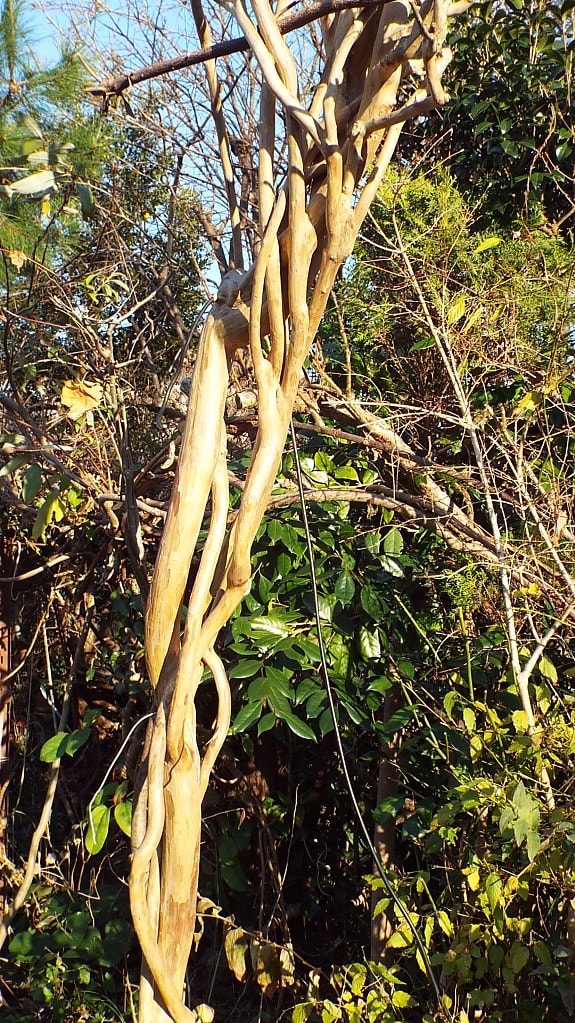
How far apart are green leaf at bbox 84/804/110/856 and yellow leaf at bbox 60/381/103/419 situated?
923 mm

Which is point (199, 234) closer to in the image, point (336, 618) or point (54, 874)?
point (336, 618)

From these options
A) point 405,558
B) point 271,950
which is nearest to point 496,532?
point 405,558

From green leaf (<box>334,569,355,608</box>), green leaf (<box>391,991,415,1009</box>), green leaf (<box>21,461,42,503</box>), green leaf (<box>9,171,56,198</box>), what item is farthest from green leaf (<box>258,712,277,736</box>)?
green leaf (<box>9,171,56,198</box>)

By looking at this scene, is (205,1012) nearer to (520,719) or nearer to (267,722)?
(267,722)

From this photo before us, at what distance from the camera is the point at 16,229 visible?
192cm

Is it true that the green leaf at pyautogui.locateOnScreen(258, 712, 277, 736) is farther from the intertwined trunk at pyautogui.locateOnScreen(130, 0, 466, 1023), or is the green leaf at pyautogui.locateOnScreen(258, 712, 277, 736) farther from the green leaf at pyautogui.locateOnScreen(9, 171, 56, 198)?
the green leaf at pyautogui.locateOnScreen(9, 171, 56, 198)

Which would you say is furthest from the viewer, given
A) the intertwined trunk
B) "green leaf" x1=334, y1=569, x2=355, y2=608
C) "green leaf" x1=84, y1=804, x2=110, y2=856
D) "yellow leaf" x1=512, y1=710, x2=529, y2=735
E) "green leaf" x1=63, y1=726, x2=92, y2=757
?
"green leaf" x1=63, y1=726, x2=92, y2=757

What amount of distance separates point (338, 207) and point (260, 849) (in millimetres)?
1977

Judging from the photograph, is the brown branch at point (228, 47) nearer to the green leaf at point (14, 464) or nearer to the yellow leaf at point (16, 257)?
the yellow leaf at point (16, 257)

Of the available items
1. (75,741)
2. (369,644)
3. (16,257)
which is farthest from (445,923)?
(16,257)

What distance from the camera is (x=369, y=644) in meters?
2.03

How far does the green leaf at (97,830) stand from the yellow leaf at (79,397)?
0.92m

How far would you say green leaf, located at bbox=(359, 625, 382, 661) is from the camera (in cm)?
202

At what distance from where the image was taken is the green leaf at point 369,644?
202 cm
